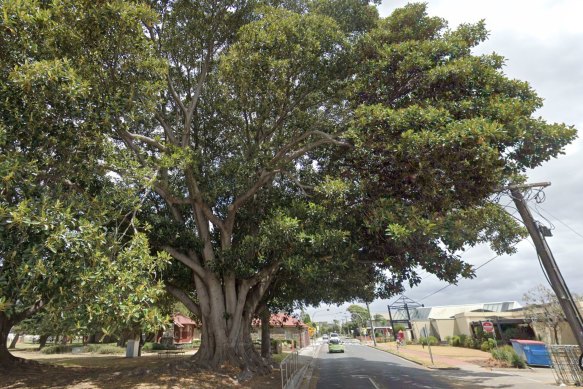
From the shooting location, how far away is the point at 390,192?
11.3m

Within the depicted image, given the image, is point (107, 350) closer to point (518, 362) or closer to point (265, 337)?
point (265, 337)

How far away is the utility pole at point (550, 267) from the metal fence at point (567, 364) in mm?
4994

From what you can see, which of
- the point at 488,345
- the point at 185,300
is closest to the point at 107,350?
the point at 185,300

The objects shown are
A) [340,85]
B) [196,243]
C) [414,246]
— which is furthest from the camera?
[196,243]

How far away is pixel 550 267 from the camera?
11766mm

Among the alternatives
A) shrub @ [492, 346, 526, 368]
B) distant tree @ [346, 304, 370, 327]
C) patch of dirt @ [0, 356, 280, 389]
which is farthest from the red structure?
distant tree @ [346, 304, 370, 327]

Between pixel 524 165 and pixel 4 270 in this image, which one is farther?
pixel 524 165

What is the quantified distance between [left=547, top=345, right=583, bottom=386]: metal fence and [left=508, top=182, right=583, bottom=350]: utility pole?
499cm

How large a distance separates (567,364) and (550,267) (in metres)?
6.23

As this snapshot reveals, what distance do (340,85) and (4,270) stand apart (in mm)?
10958

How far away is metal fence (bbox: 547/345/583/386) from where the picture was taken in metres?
14.6

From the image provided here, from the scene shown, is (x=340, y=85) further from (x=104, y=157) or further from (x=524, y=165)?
(x=104, y=157)

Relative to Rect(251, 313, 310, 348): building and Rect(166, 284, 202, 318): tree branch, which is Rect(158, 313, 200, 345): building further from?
Rect(166, 284, 202, 318): tree branch

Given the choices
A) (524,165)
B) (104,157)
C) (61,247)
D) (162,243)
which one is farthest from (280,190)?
(61,247)
